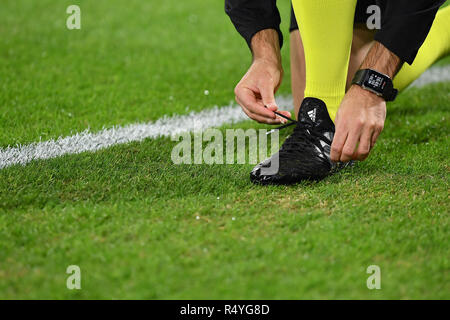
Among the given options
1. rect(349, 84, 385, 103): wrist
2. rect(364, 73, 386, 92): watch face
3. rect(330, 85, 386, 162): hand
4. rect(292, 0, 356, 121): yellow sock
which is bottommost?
rect(330, 85, 386, 162): hand

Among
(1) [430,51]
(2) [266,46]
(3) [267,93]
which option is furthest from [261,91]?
(1) [430,51]

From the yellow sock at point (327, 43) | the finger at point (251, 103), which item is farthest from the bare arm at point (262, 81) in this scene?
the yellow sock at point (327, 43)

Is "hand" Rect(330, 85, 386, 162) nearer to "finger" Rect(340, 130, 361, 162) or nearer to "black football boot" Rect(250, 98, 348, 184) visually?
"finger" Rect(340, 130, 361, 162)

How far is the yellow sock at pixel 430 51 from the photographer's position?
1840 millimetres

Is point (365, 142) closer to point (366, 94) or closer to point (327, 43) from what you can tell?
point (366, 94)

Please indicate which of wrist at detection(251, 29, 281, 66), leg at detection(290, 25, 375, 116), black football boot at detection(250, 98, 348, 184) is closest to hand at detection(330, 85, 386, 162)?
black football boot at detection(250, 98, 348, 184)

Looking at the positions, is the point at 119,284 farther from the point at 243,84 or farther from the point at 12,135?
the point at 12,135

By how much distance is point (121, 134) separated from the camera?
6.40 ft

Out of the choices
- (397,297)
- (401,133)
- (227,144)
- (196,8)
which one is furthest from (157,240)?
(196,8)

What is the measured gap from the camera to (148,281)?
1076 millimetres

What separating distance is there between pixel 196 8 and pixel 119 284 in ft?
10.3

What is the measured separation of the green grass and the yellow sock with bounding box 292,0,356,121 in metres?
0.27

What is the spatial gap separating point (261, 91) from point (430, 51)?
0.75 metres

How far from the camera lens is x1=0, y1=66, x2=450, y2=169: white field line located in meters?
1.71
